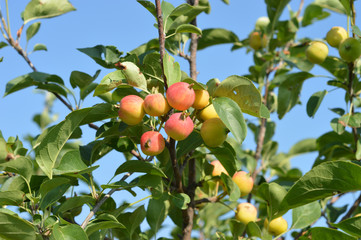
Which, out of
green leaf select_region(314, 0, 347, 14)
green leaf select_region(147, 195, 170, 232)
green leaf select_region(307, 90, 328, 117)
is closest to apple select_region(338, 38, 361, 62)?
green leaf select_region(307, 90, 328, 117)

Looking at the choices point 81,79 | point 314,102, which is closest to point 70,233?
point 81,79

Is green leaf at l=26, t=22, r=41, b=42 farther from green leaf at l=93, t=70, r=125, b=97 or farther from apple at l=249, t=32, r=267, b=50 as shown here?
apple at l=249, t=32, r=267, b=50

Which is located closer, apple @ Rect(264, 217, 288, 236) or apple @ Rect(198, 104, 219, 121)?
apple @ Rect(198, 104, 219, 121)

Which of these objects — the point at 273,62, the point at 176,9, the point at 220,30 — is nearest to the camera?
the point at 176,9

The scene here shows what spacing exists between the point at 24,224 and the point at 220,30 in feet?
5.24

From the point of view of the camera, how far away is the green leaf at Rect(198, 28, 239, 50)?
229cm

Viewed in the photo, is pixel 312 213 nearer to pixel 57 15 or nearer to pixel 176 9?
pixel 176 9

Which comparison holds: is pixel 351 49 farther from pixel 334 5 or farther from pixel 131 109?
pixel 131 109

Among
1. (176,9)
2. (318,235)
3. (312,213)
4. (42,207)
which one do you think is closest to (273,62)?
(312,213)

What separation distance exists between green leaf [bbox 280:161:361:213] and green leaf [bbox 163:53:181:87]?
43 cm

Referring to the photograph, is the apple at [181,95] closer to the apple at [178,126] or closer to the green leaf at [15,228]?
the apple at [178,126]

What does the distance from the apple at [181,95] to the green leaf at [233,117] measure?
66 millimetres

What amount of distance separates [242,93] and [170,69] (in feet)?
0.68

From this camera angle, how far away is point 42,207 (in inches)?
48.7
